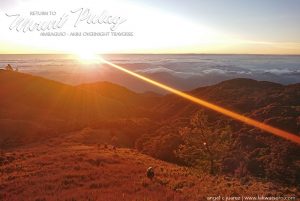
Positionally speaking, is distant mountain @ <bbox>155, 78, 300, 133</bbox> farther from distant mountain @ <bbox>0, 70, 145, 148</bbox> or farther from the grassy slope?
the grassy slope

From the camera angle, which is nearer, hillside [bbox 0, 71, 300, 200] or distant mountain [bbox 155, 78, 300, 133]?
hillside [bbox 0, 71, 300, 200]

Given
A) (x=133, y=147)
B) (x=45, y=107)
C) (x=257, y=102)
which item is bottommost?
(x=133, y=147)

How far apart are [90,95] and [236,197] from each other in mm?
138868

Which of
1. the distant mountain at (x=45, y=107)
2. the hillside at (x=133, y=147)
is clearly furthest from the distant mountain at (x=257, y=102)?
the distant mountain at (x=45, y=107)

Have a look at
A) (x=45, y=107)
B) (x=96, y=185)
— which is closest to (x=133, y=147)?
(x=96, y=185)

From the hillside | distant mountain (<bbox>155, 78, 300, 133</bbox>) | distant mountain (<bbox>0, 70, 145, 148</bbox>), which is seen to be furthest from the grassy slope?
distant mountain (<bbox>155, 78, 300, 133</bbox>)

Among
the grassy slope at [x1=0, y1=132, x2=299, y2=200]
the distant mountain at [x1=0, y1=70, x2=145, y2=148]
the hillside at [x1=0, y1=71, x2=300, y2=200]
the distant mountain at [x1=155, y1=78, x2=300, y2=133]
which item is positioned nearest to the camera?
the grassy slope at [x1=0, y1=132, x2=299, y2=200]

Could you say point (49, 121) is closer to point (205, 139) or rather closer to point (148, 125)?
point (148, 125)

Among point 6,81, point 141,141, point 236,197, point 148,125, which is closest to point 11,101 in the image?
point 6,81

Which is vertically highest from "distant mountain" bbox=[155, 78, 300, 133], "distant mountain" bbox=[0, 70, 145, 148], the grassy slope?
the grassy slope

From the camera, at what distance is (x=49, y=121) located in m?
101

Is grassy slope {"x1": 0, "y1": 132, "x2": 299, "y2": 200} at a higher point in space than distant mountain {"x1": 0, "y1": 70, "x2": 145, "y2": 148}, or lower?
higher

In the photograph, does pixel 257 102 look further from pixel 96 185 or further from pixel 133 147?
pixel 96 185

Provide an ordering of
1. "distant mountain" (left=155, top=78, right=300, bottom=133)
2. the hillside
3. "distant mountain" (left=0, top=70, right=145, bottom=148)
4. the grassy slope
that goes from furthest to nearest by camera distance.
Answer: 1. "distant mountain" (left=0, top=70, right=145, bottom=148)
2. "distant mountain" (left=155, top=78, right=300, bottom=133)
3. the hillside
4. the grassy slope
